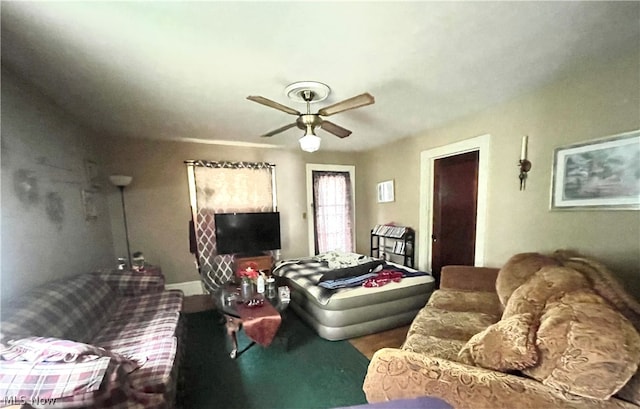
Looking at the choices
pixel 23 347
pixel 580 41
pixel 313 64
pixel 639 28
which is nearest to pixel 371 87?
pixel 313 64

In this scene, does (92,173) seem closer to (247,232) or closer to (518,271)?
(247,232)

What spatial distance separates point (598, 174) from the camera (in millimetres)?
1812

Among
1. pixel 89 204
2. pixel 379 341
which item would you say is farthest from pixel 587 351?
pixel 89 204

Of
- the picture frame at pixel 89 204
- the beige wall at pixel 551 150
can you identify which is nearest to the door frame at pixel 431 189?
the beige wall at pixel 551 150

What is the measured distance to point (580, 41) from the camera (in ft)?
4.99

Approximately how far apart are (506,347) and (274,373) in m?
1.66

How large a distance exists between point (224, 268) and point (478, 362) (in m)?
3.35

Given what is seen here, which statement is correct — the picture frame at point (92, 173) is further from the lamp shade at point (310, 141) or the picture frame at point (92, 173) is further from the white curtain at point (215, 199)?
the lamp shade at point (310, 141)

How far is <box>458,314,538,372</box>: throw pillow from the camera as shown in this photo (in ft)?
3.22

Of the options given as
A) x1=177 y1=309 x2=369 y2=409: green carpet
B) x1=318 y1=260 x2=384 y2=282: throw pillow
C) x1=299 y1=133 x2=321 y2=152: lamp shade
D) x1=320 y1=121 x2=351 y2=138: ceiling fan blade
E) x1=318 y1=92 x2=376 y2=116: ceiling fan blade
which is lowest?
x1=177 y1=309 x2=369 y2=409: green carpet

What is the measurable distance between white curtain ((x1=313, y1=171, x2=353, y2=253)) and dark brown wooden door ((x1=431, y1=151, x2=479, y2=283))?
1.67 m

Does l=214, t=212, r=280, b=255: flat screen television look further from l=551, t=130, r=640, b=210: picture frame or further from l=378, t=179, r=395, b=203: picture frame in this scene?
l=551, t=130, r=640, b=210: picture frame

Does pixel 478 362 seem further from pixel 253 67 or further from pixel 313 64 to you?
pixel 253 67

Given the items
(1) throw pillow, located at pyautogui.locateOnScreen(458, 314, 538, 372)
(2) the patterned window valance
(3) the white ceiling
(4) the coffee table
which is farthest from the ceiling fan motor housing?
(2) the patterned window valance
